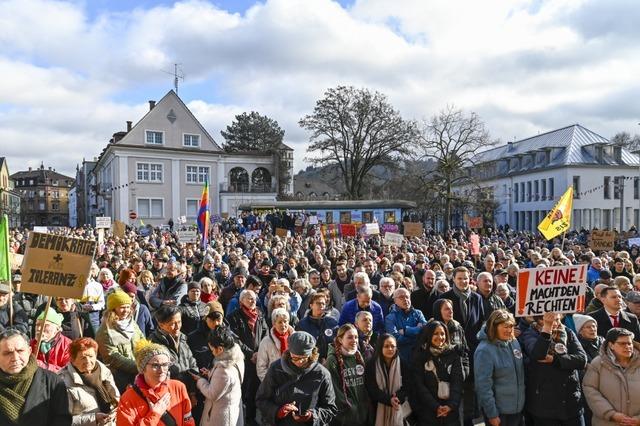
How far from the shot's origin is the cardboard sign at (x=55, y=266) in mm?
5328

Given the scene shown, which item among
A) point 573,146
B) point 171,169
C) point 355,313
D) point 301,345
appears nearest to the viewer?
point 301,345

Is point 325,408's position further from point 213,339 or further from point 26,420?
point 26,420

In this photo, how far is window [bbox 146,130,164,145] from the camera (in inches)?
1987

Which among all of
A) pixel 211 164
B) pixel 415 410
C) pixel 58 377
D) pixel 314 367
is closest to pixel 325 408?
pixel 314 367

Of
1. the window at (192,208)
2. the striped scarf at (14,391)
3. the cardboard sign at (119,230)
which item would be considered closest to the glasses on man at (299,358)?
the striped scarf at (14,391)

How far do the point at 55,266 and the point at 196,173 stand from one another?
47.9 meters

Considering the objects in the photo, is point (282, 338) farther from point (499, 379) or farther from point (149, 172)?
point (149, 172)

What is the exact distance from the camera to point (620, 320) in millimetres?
6621

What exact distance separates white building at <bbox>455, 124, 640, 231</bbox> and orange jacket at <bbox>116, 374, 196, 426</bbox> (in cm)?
4642

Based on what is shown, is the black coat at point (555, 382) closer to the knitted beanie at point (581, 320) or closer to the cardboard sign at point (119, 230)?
the knitted beanie at point (581, 320)

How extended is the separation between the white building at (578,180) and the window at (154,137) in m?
28.6

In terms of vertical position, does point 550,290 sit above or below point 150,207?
below

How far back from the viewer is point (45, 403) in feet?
12.8

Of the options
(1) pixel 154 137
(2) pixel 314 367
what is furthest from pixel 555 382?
(1) pixel 154 137
